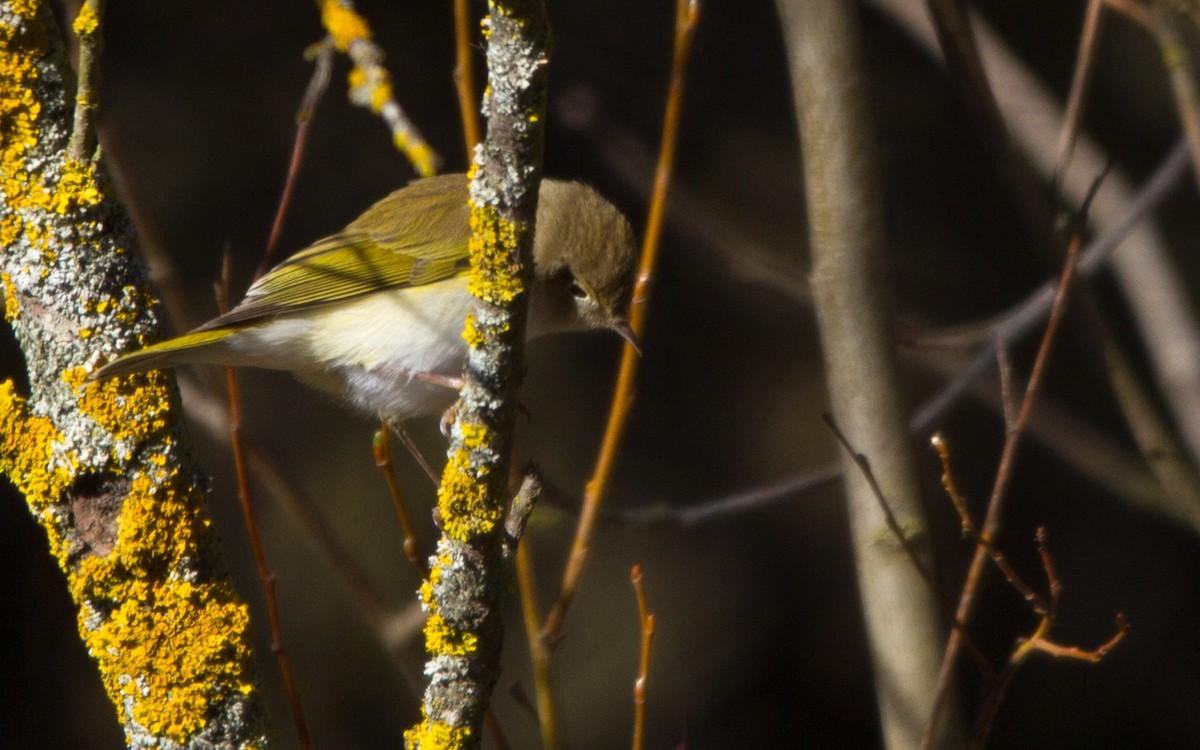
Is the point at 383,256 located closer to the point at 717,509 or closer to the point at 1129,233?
the point at 717,509

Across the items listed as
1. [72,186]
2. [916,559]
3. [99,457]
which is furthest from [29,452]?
[916,559]

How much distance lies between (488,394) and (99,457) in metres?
0.63

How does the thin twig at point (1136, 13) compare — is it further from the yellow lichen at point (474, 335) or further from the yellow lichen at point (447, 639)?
the yellow lichen at point (447, 639)

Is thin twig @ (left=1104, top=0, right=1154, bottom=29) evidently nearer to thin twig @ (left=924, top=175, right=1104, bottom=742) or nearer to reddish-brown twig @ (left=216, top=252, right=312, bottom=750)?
thin twig @ (left=924, top=175, right=1104, bottom=742)

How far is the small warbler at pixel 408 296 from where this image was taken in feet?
9.95

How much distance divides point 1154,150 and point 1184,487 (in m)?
3.89

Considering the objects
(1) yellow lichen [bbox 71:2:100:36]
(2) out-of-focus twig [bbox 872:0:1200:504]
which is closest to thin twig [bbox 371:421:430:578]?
(1) yellow lichen [bbox 71:2:100:36]

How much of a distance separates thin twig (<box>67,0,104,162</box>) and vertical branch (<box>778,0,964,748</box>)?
1379 mm

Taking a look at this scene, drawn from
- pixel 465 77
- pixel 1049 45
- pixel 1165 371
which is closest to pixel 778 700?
pixel 1165 371

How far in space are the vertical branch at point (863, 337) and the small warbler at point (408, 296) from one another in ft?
2.31

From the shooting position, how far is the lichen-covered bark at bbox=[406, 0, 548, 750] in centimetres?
156

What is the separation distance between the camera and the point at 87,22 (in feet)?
5.79

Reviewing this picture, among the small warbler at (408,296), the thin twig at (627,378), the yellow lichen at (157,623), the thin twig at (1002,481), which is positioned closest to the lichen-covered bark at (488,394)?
the thin twig at (627,378)

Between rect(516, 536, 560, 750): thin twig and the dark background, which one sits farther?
the dark background
